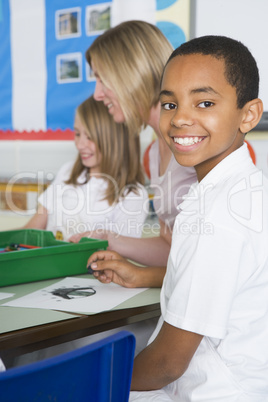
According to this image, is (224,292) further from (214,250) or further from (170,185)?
(170,185)

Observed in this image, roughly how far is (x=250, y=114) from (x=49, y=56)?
194 cm

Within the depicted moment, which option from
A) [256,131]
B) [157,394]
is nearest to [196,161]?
[157,394]

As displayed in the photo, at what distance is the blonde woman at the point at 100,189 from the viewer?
1.96 meters

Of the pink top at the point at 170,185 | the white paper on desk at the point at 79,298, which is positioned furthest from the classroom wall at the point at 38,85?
the white paper on desk at the point at 79,298

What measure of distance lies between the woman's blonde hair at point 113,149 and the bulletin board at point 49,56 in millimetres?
532

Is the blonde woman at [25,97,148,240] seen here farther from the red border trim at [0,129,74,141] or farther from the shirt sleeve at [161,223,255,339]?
the shirt sleeve at [161,223,255,339]

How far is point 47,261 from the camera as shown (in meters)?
1.22


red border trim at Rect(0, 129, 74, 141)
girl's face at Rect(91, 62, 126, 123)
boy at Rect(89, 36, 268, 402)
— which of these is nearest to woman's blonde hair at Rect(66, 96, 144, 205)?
girl's face at Rect(91, 62, 126, 123)

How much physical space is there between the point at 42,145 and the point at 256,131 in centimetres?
127

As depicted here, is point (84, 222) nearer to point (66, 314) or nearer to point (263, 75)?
point (263, 75)

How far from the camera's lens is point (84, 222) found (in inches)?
79.3

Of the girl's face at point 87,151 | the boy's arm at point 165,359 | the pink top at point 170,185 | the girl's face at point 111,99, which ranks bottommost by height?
the boy's arm at point 165,359

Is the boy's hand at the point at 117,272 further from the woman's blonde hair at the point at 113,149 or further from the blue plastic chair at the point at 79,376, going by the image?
the woman's blonde hair at the point at 113,149

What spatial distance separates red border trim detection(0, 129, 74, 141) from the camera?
2617mm
